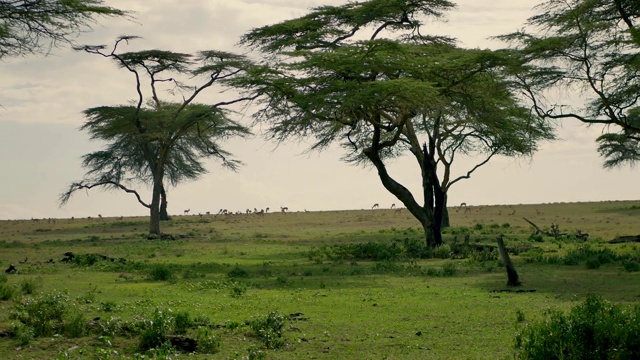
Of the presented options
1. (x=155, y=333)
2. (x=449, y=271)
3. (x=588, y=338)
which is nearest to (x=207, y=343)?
(x=155, y=333)

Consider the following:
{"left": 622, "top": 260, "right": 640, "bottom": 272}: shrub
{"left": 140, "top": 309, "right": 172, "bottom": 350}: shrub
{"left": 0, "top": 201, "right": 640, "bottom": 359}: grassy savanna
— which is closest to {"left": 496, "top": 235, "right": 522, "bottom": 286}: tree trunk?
{"left": 0, "top": 201, "right": 640, "bottom": 359}: grassy savanna

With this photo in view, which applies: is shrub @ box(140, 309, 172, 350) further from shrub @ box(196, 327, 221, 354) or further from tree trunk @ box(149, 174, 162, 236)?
tree trunk @ box(149, 174, 162, 236)

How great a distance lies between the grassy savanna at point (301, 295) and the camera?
11.9m

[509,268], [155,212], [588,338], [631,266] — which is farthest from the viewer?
[155,212]

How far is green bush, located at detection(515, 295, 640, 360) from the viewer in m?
9.68

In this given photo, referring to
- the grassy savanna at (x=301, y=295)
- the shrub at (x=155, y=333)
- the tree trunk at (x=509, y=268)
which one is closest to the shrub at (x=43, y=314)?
the grassy savanna at (x=301, y=295)

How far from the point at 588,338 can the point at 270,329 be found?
4417mm

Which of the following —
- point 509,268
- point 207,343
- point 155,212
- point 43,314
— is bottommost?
point 207,343

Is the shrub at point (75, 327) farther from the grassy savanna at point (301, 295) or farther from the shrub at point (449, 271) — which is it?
the shrub at point (449, 271)

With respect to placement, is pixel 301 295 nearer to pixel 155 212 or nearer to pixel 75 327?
pixel 75 327

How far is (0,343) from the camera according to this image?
11516 millimetres

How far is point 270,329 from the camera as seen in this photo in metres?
12.3

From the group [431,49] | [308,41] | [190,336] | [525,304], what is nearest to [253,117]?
[308,41]

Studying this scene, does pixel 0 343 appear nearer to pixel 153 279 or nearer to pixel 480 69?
pixel 153 279
